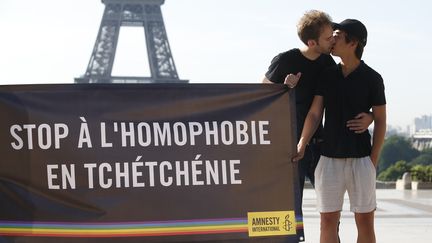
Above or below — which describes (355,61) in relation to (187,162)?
above

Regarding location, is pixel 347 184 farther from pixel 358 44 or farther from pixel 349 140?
pixel 358 44

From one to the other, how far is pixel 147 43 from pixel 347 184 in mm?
81886

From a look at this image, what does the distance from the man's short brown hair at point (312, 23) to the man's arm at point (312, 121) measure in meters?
0.38

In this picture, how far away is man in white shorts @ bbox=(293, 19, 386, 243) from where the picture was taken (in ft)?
15.7

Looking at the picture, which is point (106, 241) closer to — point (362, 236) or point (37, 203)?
point (37, 203)

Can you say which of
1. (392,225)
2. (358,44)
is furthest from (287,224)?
(392,225)

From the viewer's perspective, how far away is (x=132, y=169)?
442 cm

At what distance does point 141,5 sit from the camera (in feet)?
285

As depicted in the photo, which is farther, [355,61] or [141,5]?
[141,5]

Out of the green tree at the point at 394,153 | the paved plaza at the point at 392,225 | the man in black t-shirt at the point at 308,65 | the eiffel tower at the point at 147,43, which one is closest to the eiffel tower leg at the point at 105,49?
the eiffel tower at the point at 147,43

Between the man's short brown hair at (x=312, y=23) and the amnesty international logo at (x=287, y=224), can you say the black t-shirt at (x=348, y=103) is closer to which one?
the man's short brown hair at (x=312, y=23)

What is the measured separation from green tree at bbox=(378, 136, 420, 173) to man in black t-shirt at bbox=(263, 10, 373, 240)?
106 metres

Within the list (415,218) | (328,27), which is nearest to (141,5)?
(415,218)

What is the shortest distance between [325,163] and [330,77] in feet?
1.70
